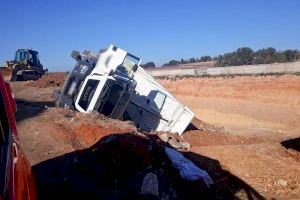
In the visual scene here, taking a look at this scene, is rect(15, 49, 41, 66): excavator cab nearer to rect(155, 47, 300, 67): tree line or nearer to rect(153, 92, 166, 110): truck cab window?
rect(153, 92, 166, 110): truck cab window

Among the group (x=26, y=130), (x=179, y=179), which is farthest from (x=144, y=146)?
(x=26, y=130)

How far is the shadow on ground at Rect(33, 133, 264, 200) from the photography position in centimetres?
684

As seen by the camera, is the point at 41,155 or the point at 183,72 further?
the point at 183,72

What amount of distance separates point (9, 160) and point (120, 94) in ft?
37.6

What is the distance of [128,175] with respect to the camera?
26.9ft

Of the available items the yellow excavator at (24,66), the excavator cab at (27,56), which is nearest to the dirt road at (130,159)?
the yellow excavator at (24,66)

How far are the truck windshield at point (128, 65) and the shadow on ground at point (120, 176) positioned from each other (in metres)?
6.88

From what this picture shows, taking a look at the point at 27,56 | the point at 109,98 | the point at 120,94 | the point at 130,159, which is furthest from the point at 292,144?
the point at 27,56

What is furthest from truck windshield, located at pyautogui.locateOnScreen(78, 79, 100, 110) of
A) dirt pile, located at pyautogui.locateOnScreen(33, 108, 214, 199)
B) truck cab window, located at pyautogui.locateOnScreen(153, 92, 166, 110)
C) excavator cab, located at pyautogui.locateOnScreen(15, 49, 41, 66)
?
excavator cab, located at pyautogui.locateOnScreen(15, 49, 41, 66)

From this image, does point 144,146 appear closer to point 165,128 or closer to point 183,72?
point 165,128

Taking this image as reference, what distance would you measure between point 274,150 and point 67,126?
6487 mm

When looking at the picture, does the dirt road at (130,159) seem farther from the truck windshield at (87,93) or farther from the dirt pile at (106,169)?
the truck windshield at (87,93)

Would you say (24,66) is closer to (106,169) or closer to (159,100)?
(159,100)

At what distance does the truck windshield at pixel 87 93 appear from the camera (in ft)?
46.8
